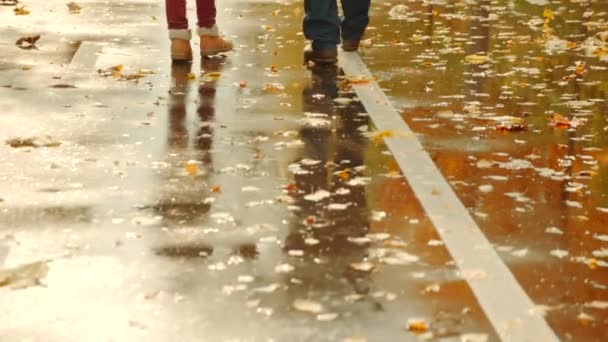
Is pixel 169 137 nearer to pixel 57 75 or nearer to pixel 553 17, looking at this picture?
pixel 57 75

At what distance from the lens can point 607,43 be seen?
45.8 ft

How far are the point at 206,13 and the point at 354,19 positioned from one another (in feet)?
4.18

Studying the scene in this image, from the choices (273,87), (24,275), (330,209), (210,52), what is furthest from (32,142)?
(210,52)

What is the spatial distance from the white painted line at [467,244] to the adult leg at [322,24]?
2359mm

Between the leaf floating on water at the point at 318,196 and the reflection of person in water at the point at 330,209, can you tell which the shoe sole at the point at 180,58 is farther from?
the leaf floating on water at the point at 318,196

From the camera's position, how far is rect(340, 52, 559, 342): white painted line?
18.4 feet

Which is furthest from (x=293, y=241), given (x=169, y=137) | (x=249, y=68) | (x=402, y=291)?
(x=249, y=68)

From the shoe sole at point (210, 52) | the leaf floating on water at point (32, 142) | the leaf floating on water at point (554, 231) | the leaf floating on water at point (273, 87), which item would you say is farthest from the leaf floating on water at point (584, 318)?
the shoe sole at point (210, 52)

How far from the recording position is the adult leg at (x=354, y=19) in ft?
44.2

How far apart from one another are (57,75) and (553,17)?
20.8ft

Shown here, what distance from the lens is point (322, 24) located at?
12.9 meters

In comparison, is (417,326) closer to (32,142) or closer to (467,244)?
(467,244)

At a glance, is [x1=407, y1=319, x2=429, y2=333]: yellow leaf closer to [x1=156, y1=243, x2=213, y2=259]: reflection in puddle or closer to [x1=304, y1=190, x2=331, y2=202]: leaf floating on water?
[x1=156, y1=243, x2=213, y2=259]: reflection in puddle

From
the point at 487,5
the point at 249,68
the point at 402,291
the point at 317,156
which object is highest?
the point at 402,291
